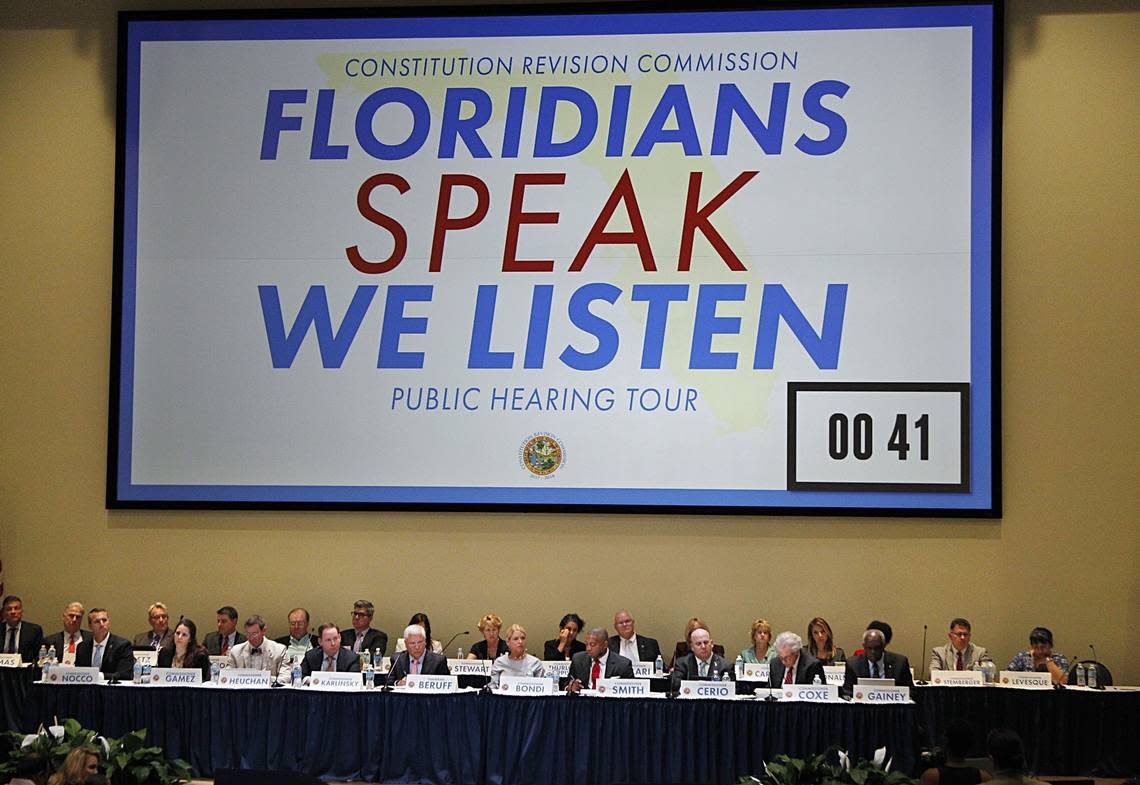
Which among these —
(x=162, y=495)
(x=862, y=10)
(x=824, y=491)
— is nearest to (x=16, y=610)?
(x=162, y=495)

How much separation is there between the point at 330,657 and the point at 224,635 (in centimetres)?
112

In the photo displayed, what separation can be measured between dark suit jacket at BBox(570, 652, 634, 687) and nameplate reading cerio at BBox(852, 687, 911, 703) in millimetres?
1474

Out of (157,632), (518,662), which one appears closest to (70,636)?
(157,632)

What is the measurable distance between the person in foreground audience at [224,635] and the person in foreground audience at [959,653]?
484 centimetres

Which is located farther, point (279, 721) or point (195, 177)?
point (195, 177)

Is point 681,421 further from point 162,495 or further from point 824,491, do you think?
point 162,495

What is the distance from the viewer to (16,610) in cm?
951

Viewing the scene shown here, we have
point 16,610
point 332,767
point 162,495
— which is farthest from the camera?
point 162,495

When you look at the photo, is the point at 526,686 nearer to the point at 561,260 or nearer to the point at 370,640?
the point at 370,640

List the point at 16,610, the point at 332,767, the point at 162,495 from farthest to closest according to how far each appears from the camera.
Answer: the point at 162,495 → the point at 16,610 → the point at 332,767

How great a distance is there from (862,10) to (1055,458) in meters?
3.53

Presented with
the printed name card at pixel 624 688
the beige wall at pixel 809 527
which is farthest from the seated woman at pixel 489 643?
the printed name card at pixel 624 688

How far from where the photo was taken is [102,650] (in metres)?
9.14

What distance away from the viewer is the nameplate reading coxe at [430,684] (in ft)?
26.4
